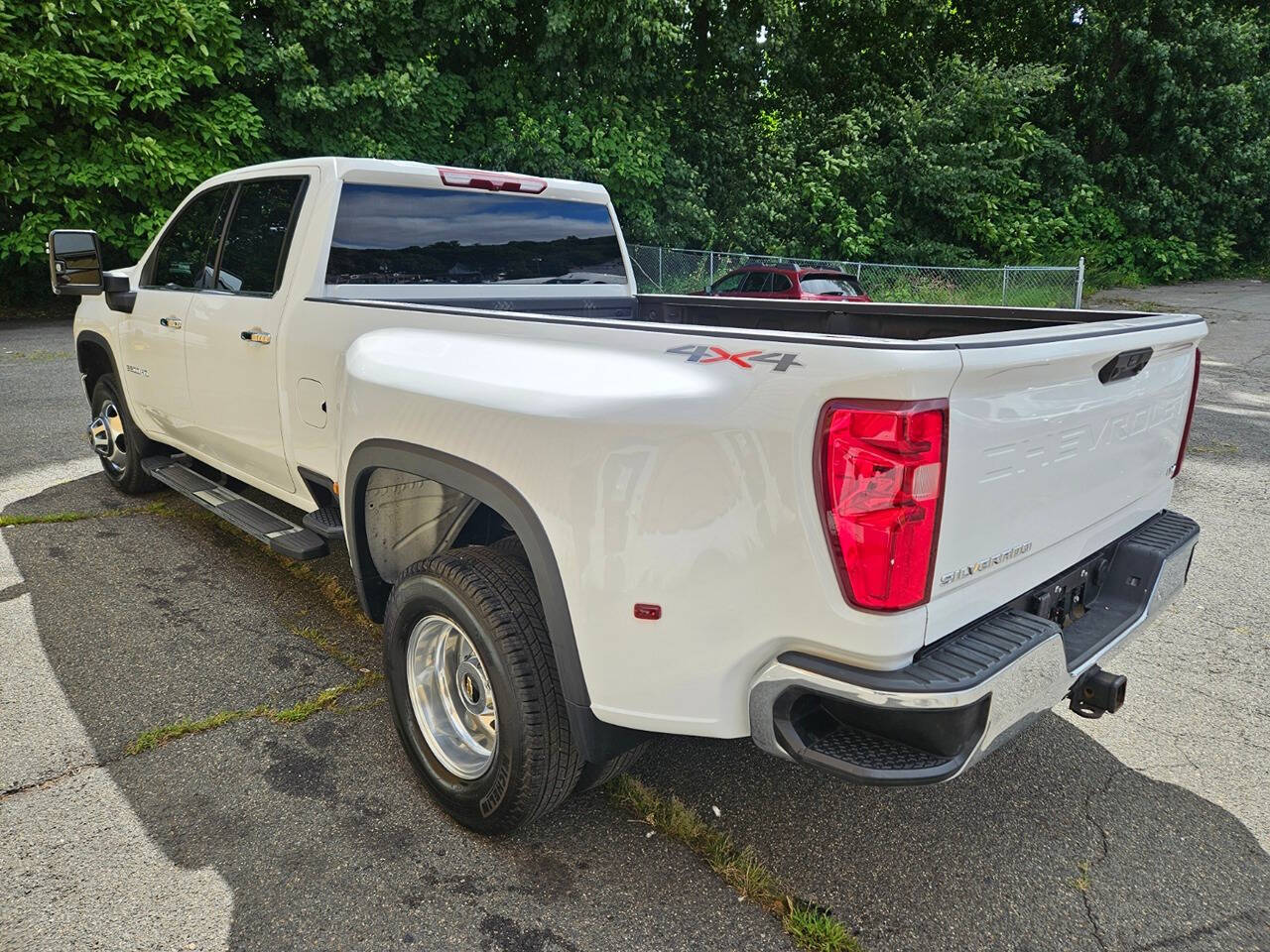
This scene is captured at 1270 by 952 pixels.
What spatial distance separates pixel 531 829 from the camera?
2.64 meters

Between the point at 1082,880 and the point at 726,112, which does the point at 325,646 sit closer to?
the point at 1082,880

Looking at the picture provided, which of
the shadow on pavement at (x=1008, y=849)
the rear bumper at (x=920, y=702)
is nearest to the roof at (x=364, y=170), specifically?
the shadow on pavement at (x=1008, y=849)

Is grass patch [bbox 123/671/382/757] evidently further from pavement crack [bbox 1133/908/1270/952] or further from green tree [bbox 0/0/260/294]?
green tree [bbox 0/0/260/294]

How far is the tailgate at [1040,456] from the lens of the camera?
187cm

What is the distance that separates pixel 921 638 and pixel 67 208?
1683 centimetres

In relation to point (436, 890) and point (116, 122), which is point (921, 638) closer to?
point (436, 890)

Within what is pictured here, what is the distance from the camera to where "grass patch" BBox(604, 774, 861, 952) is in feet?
7.24

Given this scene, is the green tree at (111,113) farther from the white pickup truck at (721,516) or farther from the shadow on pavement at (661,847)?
the shadow on pavement at (661,847)

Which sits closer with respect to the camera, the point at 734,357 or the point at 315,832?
the point at 734,357

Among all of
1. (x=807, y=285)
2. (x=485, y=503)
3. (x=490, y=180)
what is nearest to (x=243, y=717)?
(x=485, y=503)

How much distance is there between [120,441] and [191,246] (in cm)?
177

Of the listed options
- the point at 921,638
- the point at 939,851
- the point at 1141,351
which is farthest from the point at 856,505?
the point at 939,851

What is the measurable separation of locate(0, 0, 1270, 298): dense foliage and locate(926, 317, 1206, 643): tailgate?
16.0m

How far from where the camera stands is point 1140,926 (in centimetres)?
229
